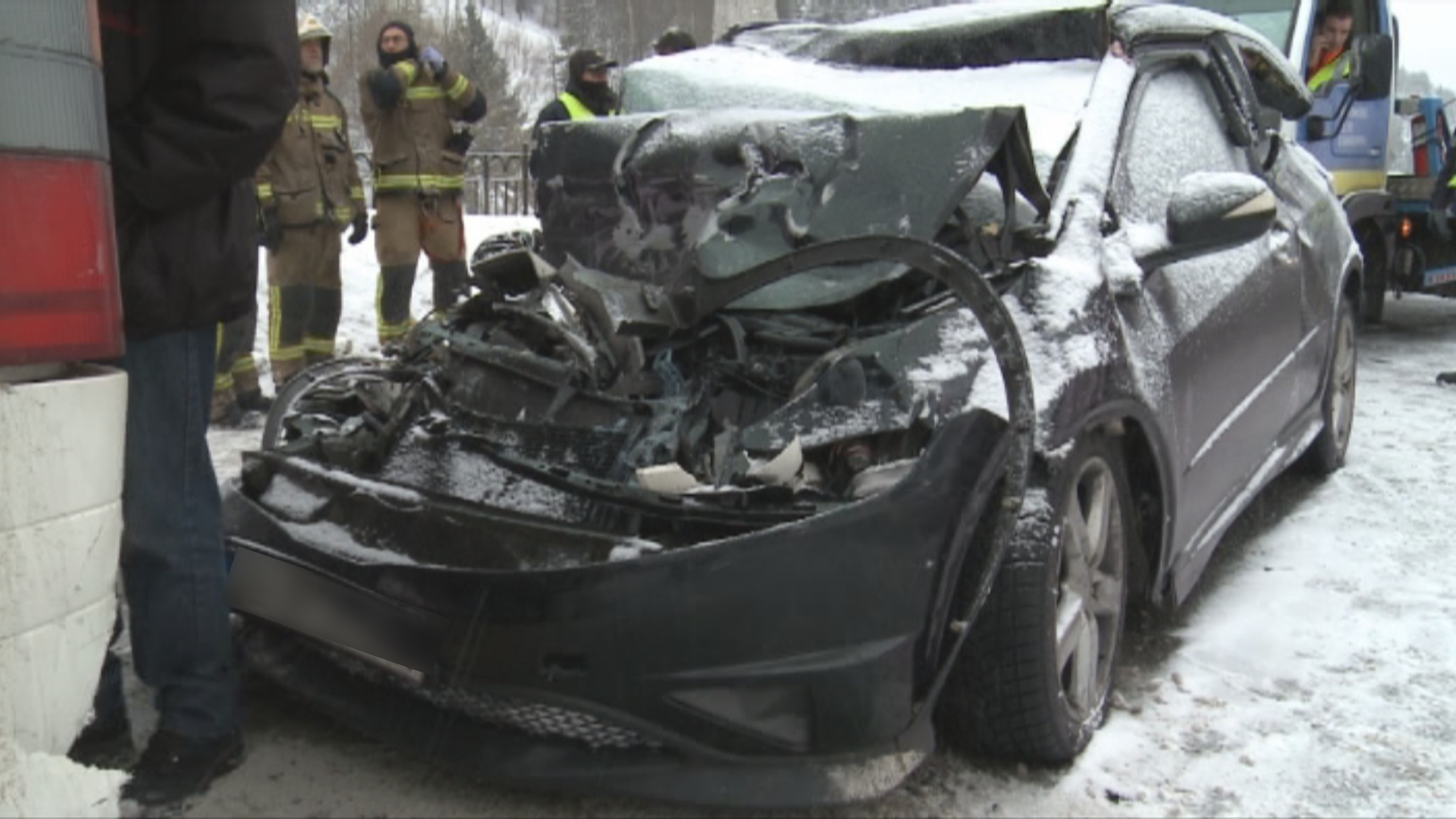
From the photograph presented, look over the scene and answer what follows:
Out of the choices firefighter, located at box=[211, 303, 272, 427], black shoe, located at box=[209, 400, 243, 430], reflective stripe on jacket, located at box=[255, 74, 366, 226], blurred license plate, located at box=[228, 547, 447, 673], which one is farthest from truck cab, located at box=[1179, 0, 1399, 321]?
blurred license plate, located at box=[228, 547, 447, 673]

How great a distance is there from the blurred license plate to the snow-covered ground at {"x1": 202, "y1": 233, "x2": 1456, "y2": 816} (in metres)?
0.31

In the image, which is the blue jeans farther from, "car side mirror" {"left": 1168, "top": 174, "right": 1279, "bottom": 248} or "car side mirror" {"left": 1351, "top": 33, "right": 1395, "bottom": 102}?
"car side mirror" {"left": 1351, "top": 33, "right": 1395, "bottom": 102}

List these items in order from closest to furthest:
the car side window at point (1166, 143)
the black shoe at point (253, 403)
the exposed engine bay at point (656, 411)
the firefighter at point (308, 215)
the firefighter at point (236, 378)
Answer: the exposed engine bay at point (656, 411), the car side window at point (1166, 143), the firefighter at point (236, 378), the black shoe at point (253, 403), the firefighter at point (308, 215)

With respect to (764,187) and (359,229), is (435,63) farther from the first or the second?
(764,187)

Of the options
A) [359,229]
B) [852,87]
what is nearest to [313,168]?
[359,229]

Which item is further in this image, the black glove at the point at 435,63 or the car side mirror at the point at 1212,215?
the black glove at the point at 435,63

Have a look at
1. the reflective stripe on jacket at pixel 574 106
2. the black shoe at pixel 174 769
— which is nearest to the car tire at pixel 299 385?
the black shoe at pixel 174 769

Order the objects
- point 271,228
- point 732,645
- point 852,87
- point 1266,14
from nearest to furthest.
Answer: point 732,645, point 852,87, point 271,228, point 1266,14

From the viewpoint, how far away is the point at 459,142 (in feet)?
23.5

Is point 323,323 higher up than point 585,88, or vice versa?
point 585,88

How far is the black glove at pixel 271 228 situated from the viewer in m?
6.08

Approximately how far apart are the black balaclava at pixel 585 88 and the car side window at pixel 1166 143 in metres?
4.03

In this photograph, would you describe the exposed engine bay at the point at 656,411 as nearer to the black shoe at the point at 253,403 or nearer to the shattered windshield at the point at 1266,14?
the black shoe at the point at 253,403

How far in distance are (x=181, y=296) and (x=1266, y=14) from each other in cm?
726
